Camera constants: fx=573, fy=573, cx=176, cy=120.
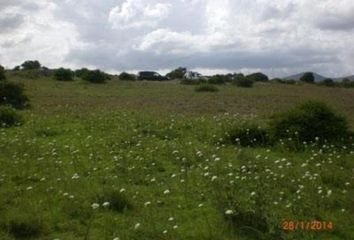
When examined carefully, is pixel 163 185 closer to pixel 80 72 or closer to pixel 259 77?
pixel 80 72

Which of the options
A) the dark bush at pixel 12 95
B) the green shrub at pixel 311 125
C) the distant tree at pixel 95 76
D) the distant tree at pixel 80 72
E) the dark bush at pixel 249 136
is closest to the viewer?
the green shrub at pixel 311 125

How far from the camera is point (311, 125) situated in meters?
12.9

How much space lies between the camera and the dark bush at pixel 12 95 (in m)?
22.9

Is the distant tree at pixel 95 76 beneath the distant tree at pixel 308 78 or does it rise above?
above

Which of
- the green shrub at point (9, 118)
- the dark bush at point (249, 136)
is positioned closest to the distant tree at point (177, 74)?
the green shrub at point (9, 118)

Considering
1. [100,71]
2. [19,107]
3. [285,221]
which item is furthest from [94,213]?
[100,71]

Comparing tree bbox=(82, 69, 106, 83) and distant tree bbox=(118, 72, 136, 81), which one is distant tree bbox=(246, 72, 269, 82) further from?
tree bbox=(82, 69, 106, 83)

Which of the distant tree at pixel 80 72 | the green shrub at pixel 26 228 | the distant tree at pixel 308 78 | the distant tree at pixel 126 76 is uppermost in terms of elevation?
the green shrub at pixel 26 228

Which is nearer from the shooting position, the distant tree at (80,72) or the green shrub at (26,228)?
the green shrub at (26,228)

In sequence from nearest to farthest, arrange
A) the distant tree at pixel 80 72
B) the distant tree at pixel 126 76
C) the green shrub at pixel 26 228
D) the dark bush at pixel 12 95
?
the green shrub at pixel 26 228 → the dark bush at pixel 12 95 → the distant tree at pixel 80 72 → the distant tree at pixel 126 76
